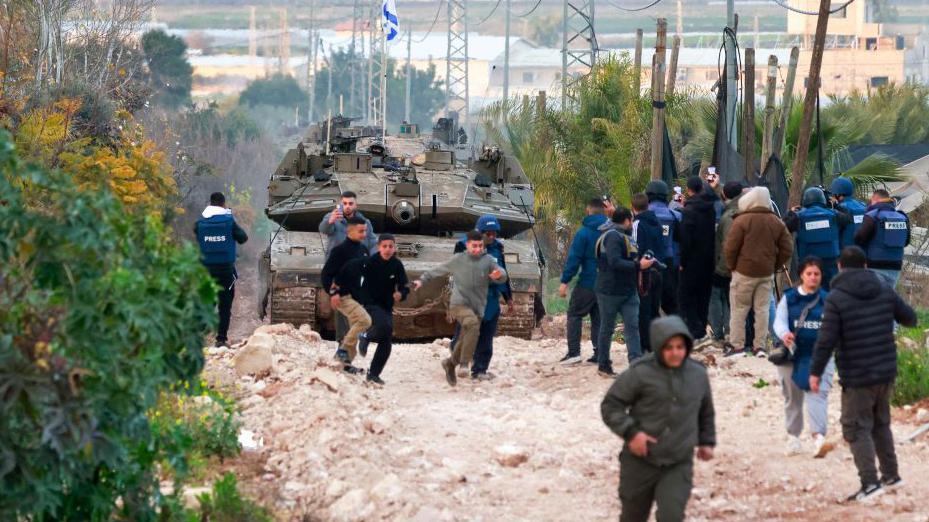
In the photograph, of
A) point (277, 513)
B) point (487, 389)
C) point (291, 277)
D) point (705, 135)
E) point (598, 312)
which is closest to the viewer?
point (277, 513)

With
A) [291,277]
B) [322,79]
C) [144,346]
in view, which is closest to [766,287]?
[291,277]

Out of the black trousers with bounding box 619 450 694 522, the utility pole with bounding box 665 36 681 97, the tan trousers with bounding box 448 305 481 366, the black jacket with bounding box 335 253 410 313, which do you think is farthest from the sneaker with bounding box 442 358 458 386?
the utility pole with bounding box 665 36 681 97

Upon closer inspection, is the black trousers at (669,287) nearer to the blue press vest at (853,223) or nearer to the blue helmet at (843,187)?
the blue press vest at (853,223)

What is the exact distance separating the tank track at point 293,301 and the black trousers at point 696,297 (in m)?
3.97

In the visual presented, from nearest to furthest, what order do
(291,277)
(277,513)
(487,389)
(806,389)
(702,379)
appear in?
(702,379), (277,513), (806,389), (487,389), (291,277)

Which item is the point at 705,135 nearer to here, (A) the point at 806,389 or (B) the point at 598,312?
(B) the point at 598,312

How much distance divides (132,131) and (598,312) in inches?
779

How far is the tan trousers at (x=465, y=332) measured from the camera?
48.1ft

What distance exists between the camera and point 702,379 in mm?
8906

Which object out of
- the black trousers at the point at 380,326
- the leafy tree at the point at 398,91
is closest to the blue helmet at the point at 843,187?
the black trousers at the point at 380,326

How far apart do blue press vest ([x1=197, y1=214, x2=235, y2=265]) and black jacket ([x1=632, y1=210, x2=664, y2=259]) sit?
402cm

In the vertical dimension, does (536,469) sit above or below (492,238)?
below

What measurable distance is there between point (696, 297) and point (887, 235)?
6.04ft

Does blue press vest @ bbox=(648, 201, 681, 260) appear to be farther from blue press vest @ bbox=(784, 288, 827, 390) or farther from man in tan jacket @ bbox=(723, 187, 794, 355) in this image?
blue press vest @ bbox=(784, 288, 827, 390)
